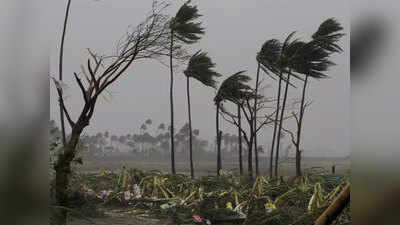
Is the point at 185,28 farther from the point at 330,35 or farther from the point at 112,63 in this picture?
the point at 330,35

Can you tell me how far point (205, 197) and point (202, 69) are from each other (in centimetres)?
61

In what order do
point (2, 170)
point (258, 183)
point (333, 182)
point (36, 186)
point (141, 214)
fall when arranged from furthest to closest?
point (141, 214)
point (258, 183)
point (333, 182)
point (36, 186)
point (2, 170)

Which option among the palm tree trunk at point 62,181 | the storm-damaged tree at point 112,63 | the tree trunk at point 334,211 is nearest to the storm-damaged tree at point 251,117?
the storm-damaged tree at point 112,63

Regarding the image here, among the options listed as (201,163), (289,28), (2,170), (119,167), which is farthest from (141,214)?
(289,28)

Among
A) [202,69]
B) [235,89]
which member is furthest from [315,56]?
[202,69]

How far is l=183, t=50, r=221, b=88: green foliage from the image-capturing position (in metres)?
1.73

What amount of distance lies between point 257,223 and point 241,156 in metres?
0.30

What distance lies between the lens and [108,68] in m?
1.85

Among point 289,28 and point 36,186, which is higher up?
point 289,28

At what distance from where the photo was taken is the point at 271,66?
164 centimetres

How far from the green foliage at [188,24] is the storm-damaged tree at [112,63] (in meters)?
0.08

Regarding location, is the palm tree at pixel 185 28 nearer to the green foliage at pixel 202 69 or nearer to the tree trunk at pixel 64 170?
the green foliage at pixel 202 69

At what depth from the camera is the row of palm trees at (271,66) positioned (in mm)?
1546

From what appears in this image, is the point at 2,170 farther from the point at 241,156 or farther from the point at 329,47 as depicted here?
the point at 329,47
